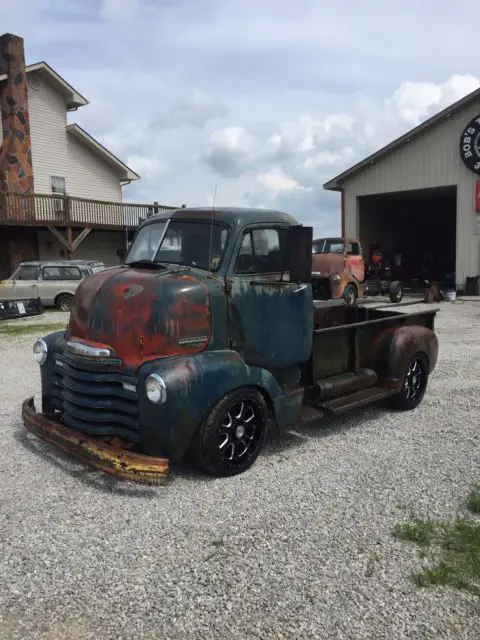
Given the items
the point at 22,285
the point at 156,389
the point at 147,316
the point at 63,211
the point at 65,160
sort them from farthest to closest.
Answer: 1. the point at 65,160
2. the point at 63,211
3. the point at 22,285
4. the point at 147,316
5. the point at 156,389

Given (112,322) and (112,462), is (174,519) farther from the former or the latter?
(112,322)

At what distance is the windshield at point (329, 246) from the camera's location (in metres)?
19.0

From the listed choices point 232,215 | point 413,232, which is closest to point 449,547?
point 232,215

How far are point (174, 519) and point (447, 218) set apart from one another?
32.7 metres

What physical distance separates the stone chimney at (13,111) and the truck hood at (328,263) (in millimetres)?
13130

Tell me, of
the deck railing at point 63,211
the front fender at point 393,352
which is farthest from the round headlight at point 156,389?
the deck railing at point 63,211

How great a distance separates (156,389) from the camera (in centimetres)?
421

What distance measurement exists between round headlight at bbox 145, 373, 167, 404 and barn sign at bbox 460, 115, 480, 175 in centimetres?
2087

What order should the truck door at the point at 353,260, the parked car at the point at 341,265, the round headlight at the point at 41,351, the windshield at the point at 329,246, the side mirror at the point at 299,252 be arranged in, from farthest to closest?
the windshield at the point at 329,246 < the truck door at the point at 353,260 < the parked car at the point at 341,265 < the round headlight at the point at 41,351 < the side mirror at the point at 299,252

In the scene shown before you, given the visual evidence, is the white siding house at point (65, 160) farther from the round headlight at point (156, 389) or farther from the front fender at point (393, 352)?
the round headlight at point (156, 389)

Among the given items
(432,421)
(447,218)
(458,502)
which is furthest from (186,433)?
(447,218)

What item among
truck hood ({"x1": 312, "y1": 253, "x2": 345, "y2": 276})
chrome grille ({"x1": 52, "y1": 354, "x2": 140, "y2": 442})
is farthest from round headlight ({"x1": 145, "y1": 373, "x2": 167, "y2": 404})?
truck hood ({"x1": 312, "y1": 253, "x2": 345, "y2": 276})

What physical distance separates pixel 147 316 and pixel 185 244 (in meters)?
1.04

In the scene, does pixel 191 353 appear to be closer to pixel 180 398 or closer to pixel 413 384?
pixel 180 398
